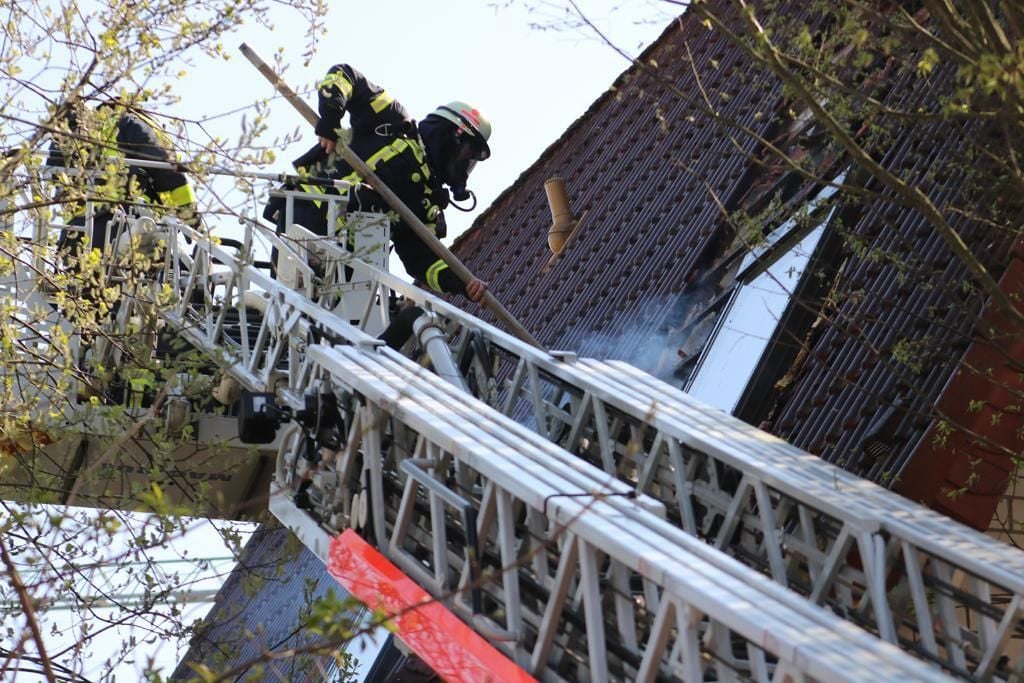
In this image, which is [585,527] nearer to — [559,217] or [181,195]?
[181,195]

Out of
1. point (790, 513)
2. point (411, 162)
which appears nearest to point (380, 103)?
point (411, 162)

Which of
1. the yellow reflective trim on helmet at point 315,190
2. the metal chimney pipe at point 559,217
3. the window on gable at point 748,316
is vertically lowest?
the window on gable at point 748,316

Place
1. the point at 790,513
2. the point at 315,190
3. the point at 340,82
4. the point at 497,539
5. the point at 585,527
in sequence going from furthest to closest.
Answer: the point at 315,190, the point at 340,82, the point at 790,513, the point at 497,539, the point at 585,527

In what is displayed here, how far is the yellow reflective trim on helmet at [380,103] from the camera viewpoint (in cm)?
976

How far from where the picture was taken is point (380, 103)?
977cm

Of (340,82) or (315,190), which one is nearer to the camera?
(340,82)

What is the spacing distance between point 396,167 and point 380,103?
0.41 metres

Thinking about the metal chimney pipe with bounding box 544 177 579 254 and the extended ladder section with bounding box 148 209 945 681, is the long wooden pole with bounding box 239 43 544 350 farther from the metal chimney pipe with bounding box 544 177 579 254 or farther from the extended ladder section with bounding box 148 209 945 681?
the metal chimney pipe with bounding box 544 177 579 254

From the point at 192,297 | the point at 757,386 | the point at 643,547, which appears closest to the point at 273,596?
the point at 192,297

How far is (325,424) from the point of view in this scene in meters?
6.85

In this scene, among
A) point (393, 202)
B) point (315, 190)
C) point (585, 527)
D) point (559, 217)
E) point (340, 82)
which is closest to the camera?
point (585, 527)

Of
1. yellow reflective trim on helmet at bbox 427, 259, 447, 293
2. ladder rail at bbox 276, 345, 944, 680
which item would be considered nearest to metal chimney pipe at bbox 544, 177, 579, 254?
yellow reflective trim on helmet at bbox 427, 259, 447, 293

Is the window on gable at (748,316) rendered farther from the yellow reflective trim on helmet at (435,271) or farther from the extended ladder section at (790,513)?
the extended ladder section at (790,513)

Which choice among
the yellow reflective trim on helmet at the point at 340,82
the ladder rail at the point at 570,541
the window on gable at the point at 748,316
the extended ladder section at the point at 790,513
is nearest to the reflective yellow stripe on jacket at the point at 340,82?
the yellow reflective trim on helmet at the point at 340,82
